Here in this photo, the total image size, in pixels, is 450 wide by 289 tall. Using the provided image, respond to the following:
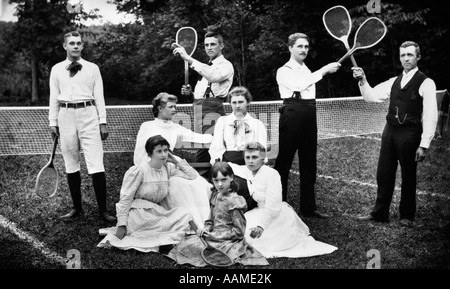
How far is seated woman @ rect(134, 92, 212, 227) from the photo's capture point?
4.83 metres

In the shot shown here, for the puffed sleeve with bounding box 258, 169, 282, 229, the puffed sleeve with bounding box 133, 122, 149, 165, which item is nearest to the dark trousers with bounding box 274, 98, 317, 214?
the puffed sleeve with bounding box 258, 169, 282, 229

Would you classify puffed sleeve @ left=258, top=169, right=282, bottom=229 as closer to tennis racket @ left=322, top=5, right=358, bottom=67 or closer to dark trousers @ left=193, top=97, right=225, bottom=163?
dark trousers @ left=193, top=97, right=225, bottom=163

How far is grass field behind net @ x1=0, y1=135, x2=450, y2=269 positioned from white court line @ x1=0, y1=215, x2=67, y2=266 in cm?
3

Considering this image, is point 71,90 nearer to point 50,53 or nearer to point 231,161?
point 231,161

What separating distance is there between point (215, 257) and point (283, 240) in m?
0.65

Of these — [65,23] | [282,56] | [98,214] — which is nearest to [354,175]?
[282,56]

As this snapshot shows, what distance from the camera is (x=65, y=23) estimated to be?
659 centimetres

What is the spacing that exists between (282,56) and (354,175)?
5.92ft

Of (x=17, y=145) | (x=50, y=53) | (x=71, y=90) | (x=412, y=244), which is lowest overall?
(x=412, y=244)

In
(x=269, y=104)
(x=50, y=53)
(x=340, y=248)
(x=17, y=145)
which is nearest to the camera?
(x=340, y=248)

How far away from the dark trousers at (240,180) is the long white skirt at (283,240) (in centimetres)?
8

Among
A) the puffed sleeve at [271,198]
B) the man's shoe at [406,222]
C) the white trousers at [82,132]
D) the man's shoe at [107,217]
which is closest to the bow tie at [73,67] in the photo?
the white trousers at [82,132]

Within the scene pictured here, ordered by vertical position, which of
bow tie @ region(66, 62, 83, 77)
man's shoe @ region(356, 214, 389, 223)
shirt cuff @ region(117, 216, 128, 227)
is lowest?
man's shoe @ region(356, 214, 389, 223)
